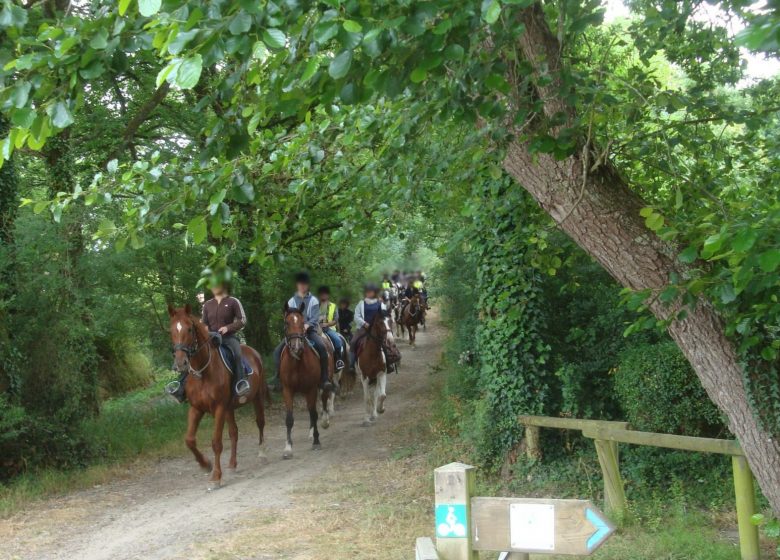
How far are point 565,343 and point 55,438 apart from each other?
7911mm

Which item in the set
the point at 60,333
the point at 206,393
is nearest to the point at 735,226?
the point at 206,393

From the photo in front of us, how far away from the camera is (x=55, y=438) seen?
38.2 feet

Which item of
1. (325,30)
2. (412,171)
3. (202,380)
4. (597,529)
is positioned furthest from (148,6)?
(202,380)

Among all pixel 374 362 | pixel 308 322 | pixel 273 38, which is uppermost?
pixel 273 38

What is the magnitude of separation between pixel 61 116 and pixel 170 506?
7.69m

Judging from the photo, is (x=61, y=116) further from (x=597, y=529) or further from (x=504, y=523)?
(x=597, y=529)

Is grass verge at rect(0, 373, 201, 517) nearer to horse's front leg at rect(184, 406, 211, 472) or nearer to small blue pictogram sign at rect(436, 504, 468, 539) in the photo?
horse's front leg at rect(184, 406, 211, 472)

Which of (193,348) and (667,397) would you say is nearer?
(667,397)

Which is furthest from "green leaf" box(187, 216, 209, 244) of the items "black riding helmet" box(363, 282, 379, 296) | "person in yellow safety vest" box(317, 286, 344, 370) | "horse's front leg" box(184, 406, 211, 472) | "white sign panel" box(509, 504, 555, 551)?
"black riding helmet" box(363, 282, 379, 296)

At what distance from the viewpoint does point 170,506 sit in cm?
983

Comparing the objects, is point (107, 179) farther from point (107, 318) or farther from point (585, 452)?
point (107, 318)

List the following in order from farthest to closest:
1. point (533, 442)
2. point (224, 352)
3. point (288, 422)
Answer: point (288, 422)
point (224, 352)
point (533, 442)

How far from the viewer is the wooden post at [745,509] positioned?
6348mm

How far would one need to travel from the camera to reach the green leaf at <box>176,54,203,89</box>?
8.63 feet
